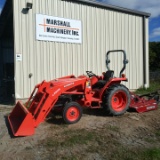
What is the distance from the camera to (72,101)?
21.0 feet

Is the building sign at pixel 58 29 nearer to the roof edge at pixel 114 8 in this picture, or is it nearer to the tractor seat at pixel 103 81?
the roof edge at pixel 114 8

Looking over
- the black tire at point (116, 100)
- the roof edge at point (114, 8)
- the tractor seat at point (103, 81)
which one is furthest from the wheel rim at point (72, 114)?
the roof edge at point (114, 8)

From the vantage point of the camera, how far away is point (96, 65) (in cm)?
1138

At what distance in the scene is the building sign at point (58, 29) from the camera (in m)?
9.78

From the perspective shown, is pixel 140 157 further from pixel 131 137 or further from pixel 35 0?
pixel 35 0

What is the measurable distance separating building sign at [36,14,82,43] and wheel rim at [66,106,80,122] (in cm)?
454

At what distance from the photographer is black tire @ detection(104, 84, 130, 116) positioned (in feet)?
22.3

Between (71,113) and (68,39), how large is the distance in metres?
5.05

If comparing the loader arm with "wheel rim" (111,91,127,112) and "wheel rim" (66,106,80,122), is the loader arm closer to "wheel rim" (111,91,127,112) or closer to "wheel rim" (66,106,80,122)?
"wheel rim" (66,106,80,122)

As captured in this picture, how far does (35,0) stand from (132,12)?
5.16 m

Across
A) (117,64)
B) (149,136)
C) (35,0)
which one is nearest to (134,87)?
(117,64)

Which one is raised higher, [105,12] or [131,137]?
[105,12]

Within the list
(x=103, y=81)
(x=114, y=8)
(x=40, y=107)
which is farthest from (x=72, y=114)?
(x=114, y=8)

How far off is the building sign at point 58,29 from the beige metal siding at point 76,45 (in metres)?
0.17
